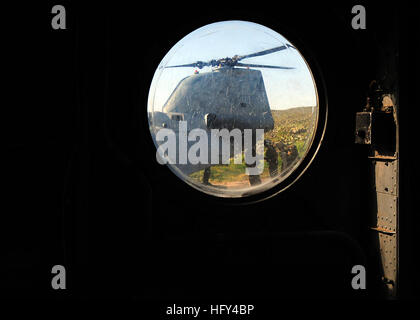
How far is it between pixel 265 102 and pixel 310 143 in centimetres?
38

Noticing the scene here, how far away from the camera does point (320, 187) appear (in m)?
2.19

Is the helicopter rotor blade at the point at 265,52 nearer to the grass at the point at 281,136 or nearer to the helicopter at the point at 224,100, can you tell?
the helicopter at the point at 224,100

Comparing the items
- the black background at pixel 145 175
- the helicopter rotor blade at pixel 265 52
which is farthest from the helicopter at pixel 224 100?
the black background at pixel 145 175

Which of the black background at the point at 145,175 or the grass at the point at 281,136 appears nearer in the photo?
the black background at the point at 145,175

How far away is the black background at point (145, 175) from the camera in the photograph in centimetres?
194

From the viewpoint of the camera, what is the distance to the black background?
1937 mm

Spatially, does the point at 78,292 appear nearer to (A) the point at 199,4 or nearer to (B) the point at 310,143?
(B) the point at 310,143

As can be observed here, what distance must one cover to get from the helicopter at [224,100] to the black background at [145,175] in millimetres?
194

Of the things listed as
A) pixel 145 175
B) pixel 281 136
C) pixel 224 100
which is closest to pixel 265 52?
pixel 224 100

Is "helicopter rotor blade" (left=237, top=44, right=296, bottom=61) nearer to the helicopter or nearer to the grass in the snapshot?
the helicopter

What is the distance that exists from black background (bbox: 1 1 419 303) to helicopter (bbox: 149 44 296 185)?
0.63 ft

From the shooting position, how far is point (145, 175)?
79.5 inches

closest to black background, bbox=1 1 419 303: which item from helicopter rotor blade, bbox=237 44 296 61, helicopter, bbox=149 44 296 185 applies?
helicopter rotor blade, bbox=237 44 296 61

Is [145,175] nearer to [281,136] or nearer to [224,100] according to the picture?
[224,100]
